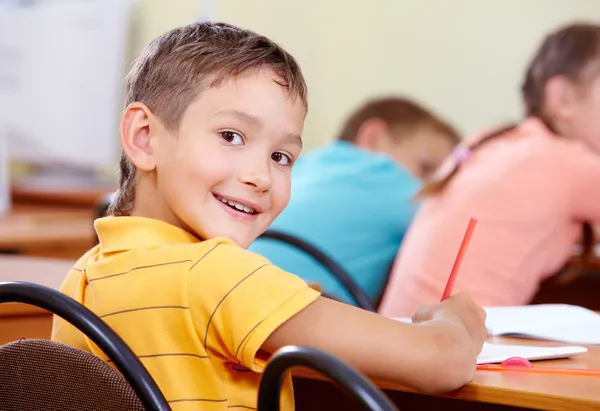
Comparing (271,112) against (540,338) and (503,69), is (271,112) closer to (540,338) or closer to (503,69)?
(540,338)

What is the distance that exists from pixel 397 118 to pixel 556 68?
30.8 inches

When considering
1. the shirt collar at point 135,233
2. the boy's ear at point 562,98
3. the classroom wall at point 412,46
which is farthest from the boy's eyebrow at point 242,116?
the classroom wall at point 412,46

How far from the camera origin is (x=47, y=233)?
10.9 ft

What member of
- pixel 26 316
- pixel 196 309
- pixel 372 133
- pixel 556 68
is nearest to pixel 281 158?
pixel 196 309

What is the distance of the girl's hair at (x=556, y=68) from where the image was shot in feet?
7.30

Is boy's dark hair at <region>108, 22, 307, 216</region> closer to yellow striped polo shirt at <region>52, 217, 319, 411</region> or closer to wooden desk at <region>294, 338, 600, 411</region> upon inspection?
yellow striped polo shirt at <region>52, 217, 319, 411</region>

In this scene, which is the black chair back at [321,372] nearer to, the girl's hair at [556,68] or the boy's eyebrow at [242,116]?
the boy's eyebrow at [242,116]

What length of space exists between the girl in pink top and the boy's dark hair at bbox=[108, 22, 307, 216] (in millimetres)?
983

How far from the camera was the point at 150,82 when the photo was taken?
119 centimetres

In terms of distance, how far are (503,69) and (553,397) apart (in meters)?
2.42

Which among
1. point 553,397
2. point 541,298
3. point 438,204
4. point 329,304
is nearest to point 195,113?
point 329,304

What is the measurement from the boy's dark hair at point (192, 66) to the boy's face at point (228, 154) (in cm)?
1

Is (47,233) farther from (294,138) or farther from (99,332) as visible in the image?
(99,332)

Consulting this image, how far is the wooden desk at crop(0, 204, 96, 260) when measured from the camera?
318 cm
